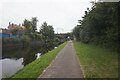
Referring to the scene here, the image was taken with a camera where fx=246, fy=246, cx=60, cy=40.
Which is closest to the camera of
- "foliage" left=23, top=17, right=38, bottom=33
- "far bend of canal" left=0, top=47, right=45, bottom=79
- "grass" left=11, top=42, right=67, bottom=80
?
"grass" left=11, top=42, right=67, bottom=80

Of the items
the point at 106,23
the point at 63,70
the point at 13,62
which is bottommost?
the point at 13,62

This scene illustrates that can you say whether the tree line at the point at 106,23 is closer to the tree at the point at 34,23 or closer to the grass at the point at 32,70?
the grass at the point at 32,70

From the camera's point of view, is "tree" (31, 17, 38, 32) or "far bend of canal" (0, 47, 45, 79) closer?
"far bend of canal" (0, 47, 45, 79)

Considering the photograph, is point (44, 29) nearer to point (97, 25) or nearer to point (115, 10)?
point (97, 25)

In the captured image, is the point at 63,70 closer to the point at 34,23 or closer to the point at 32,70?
the point at 32,70

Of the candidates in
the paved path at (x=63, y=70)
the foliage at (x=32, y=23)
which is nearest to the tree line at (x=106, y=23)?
the paved path at (x=63, y=70)

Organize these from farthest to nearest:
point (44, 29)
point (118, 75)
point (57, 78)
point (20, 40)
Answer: point (44, 29), point (20, 40), point (118, 75), point (57, 78)

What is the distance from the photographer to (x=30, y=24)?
319 ft

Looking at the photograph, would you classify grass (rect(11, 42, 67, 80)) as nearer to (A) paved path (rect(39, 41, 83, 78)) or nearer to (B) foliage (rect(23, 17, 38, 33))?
(A) paved path (rect(39, 41, 83, 78))

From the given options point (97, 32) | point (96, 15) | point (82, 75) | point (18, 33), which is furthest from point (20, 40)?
point (82, 75)

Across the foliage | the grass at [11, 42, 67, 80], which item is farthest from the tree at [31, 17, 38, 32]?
the grass at [11, 42, 67, 80]

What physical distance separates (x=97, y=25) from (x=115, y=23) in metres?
14.1

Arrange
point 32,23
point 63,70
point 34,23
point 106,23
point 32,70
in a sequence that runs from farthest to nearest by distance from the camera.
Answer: point 34,23 < point 32,23 < point 106,23 < point 32,70 < point 63,70

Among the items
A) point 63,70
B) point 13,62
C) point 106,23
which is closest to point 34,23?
point 106,23
